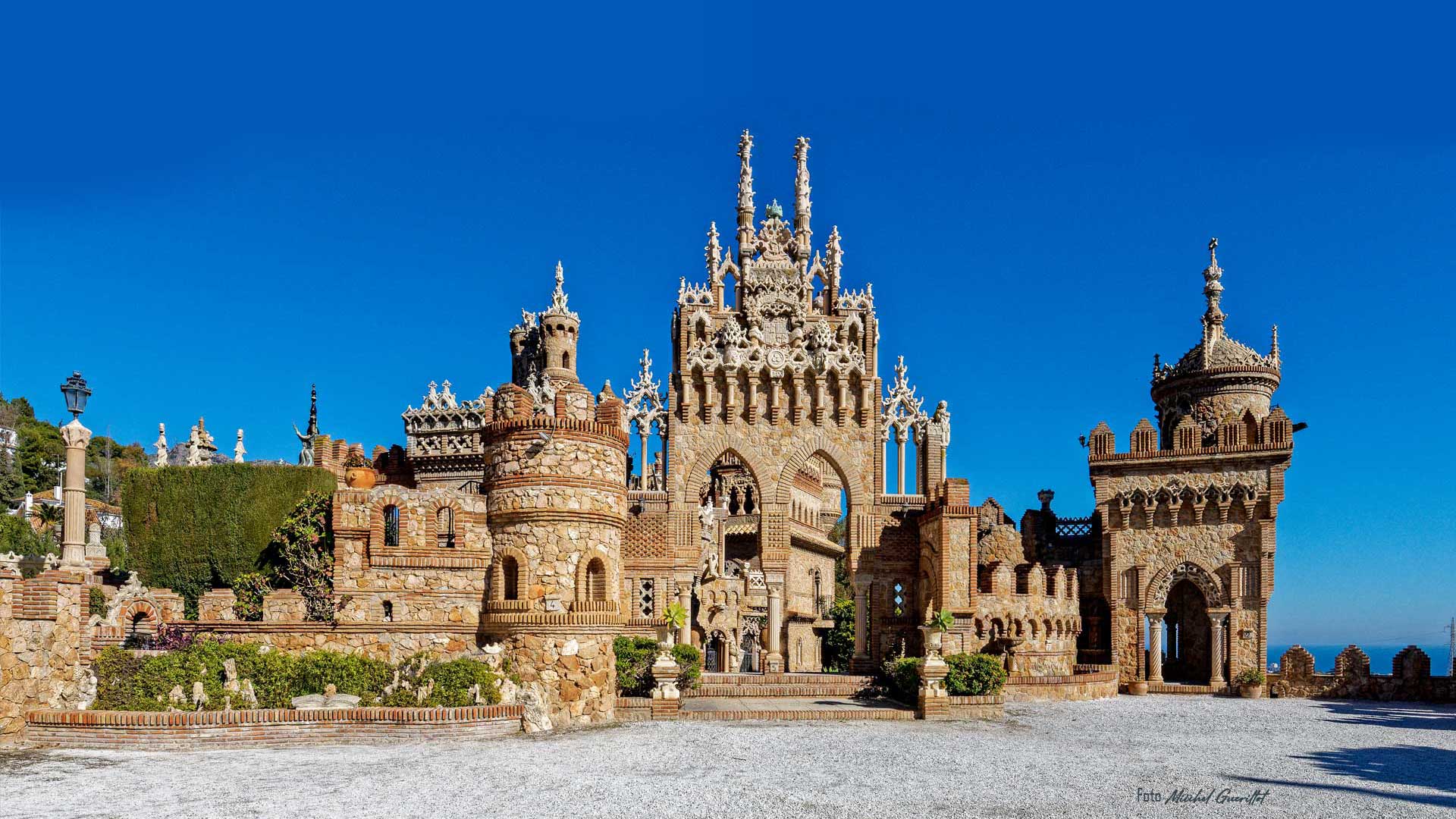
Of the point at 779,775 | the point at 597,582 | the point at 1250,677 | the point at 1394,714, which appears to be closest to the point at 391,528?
the point at 597,582

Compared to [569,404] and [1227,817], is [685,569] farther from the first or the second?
[1227,817]

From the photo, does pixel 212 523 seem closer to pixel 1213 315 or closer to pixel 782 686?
pixel 782 686

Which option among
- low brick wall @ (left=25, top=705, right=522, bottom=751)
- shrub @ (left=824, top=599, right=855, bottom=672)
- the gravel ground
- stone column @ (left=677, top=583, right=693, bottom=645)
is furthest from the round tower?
shrub @ (left=824, top=599, right=855, bottom=672)

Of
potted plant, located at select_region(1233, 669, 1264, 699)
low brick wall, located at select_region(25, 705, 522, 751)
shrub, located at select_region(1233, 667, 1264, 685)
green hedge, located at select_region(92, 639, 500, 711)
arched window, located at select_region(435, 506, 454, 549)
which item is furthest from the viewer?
shrub, located at select_region(1233, 667, 1264, 685)

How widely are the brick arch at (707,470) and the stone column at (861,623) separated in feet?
10.7

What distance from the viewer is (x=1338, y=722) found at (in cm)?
2630

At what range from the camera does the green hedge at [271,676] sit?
67.4 feet

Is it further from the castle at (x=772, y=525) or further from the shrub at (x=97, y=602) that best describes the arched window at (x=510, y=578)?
the shrub at (x=97, y=602)

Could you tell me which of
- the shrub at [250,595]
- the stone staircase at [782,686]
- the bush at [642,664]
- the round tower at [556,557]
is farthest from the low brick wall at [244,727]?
the stone staircase at [782,686]

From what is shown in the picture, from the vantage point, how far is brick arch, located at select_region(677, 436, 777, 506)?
3123 cm

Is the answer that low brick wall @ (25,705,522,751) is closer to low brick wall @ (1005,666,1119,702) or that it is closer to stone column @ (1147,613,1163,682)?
low brick wall @ (1005,666,1119,702)

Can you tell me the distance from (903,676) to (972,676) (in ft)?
5.48

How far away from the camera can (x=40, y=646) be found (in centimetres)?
1973

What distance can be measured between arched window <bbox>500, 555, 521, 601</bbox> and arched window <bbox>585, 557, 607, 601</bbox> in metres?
1.37
